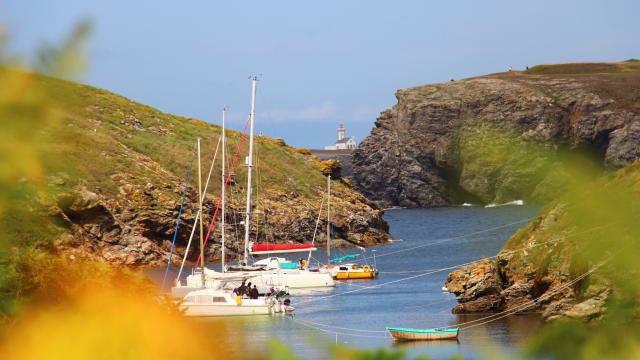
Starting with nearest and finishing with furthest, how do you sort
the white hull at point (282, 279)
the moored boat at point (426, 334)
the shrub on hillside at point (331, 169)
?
the moored boat at point (426, 334)
the white hull at point (282, 279)
the shrub on hillside at point (331, 169)

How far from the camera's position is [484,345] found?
1.72m

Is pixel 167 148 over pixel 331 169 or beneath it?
over

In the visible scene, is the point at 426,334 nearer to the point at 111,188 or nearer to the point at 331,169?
the point at 111,188

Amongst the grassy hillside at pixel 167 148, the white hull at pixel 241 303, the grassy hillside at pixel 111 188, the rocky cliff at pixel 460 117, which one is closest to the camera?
the grassy hillside at pixel 111 188

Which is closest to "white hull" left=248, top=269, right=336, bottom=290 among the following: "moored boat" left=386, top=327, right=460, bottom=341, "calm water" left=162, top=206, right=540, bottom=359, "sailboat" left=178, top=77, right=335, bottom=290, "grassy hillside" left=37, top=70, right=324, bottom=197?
"sailboat" left=178, top=77, right=335, bottom=290

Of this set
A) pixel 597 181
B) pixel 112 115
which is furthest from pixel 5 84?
pixel 112 115

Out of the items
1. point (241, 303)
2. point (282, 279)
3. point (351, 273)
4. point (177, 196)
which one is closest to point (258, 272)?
point (282, 279)

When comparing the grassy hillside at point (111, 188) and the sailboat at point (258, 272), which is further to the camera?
the sailboat at point (258, 272)

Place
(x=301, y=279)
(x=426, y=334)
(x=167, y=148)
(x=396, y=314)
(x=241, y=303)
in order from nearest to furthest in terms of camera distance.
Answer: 1. (x=426, y=334)
2. (x=241, y=303)
3. (x=396, y=314)
4. (x=301, y=279)
5. (x=167, y=148)

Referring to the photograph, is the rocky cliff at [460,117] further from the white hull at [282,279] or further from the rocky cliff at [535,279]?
the rocky cliff at [535,279]

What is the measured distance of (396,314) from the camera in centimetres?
A: 4247

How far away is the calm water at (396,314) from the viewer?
10.6ft

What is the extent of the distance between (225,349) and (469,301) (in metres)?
33.2

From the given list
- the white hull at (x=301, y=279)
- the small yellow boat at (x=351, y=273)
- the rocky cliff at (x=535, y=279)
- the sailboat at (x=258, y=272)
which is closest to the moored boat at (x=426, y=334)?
the rocky cliff at (x=535, y=279)
